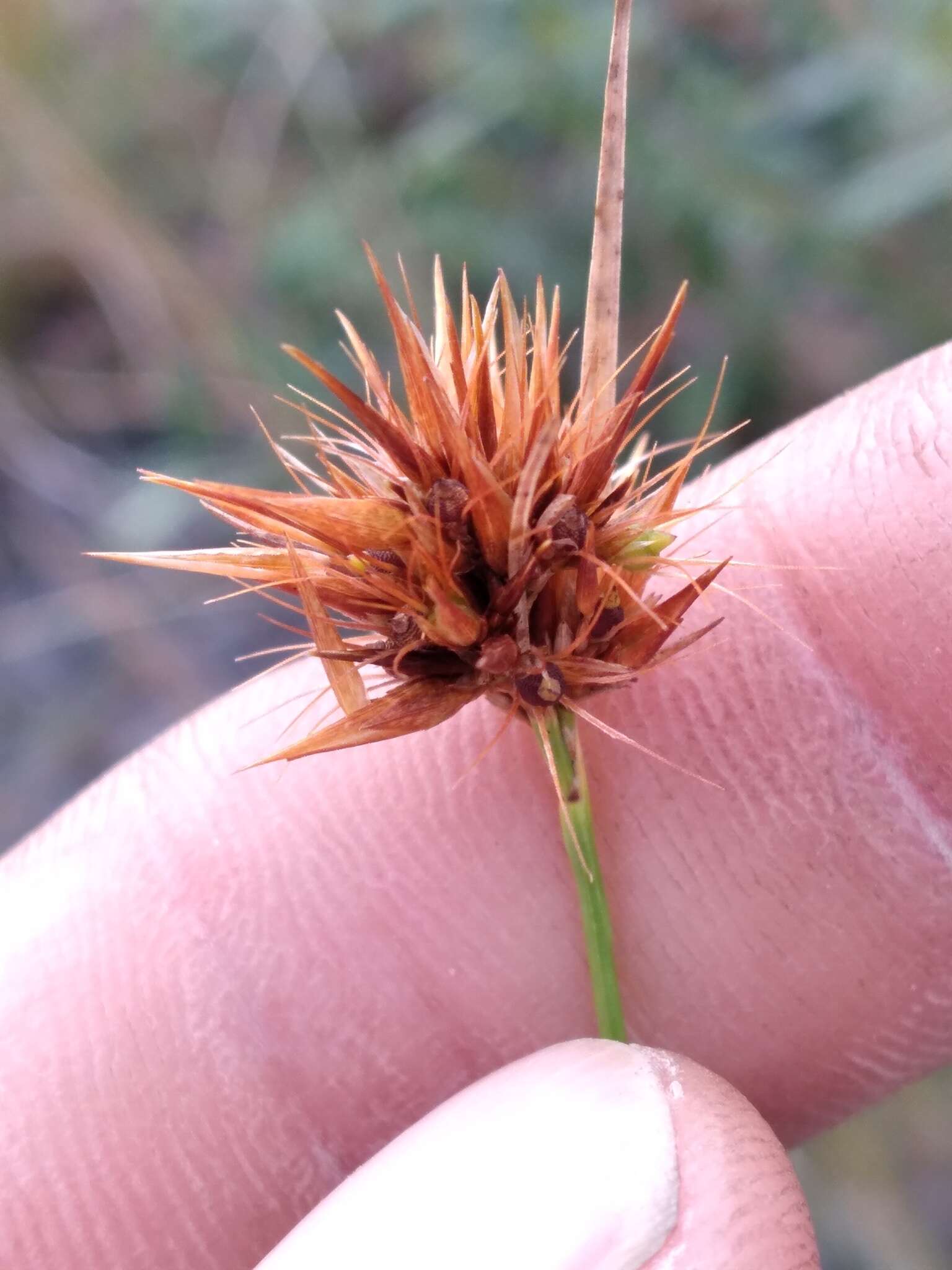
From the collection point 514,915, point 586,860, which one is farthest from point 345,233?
point 586,860

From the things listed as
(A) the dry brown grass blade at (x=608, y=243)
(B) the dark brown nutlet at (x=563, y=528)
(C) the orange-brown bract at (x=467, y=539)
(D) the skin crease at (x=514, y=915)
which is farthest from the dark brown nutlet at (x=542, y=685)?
(D) the skin crease at (x=514, y=915)

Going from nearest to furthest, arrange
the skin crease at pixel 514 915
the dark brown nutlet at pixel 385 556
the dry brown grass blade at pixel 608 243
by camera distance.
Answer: the dry brown grass blade at pixel 608 243, the dark brown nutlet at pixel 385 556, the skin crease at pixel 514 915

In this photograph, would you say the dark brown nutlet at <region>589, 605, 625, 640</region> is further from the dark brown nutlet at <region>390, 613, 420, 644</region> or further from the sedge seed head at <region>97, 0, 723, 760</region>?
the dark brown nutlet at <region>390, 613, 420, 644</region>

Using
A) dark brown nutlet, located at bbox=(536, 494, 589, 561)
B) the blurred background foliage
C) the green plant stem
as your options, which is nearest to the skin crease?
the green plant stem

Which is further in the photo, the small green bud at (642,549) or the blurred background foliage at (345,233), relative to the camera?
the blurred background foliage at (345,233)

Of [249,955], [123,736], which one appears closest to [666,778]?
[249,955]

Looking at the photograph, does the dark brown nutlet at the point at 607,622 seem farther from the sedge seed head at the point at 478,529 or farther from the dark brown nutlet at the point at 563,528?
the dark brown nutlet at the point at 563,528
